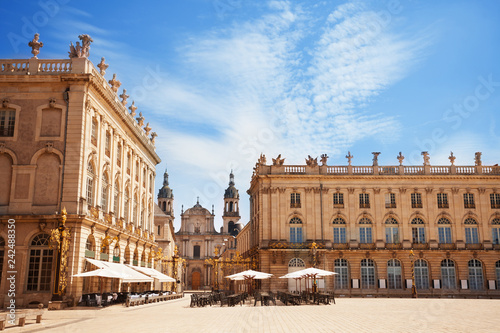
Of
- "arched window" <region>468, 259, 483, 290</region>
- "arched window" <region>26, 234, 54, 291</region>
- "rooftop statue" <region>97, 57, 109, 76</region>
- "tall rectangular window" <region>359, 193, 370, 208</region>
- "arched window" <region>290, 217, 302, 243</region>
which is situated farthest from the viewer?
"tall rectangular window" <region>359, 193, 370, 208</region>

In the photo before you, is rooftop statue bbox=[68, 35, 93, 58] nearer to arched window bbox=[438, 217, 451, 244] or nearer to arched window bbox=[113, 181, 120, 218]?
arched window bbox=[113, 181, 120, 218]

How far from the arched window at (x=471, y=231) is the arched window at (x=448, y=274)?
321cm

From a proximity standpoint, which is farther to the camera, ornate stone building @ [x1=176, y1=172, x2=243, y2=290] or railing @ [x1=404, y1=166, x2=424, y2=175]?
ornate stone building @ [x1=176, y1=172, x2=243, y2=290]

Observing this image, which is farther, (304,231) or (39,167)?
(304,231)

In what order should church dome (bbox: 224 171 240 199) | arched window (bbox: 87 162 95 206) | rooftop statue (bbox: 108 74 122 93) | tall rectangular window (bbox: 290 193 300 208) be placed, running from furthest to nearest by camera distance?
church dome (bbox: 224 171 240 199) → tall rectangular window (bbox: 290 193 300 208) → rooftop statue (bbox: 108 74 122 93) → arched window (bbox: 87 162 95 206)

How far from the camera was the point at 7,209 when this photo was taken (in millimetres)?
34469

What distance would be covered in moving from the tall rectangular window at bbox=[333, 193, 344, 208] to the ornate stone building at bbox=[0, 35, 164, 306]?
2843 centimetres

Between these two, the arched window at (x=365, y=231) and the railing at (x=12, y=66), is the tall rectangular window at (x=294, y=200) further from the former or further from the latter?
the railing at (x=12, y=66)

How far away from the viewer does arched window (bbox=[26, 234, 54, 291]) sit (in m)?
33.5

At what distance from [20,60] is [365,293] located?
4026 centimetres

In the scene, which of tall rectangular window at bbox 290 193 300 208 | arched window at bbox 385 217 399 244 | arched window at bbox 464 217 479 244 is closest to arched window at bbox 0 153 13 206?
tall rectangular window at bbox 290 193 300 208

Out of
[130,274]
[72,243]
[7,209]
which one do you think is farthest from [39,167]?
[130,274]

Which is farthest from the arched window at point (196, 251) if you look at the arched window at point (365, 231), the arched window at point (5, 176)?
the arched window at point (5, 176)

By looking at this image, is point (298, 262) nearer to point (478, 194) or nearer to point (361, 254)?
point (361, 254)
